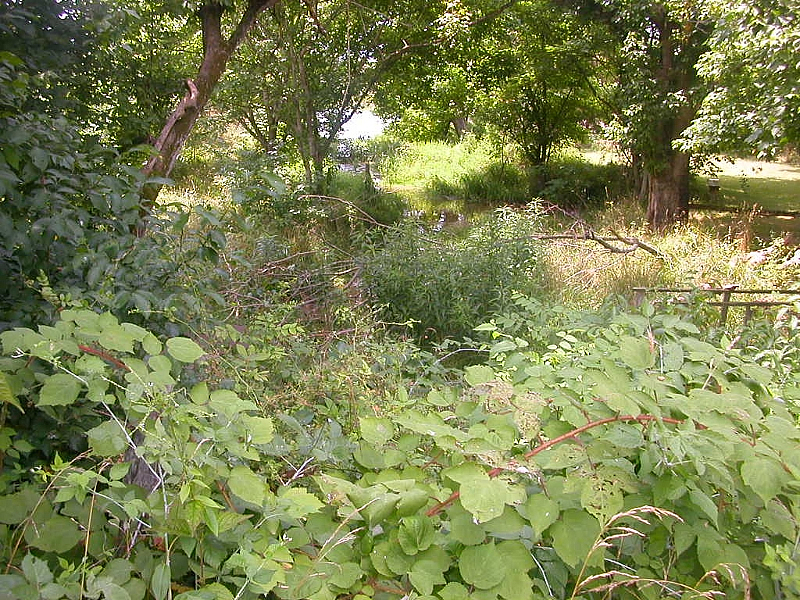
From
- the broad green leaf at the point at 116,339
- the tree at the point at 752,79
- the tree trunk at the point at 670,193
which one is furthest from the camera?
the tree trunk at the point at 670,193

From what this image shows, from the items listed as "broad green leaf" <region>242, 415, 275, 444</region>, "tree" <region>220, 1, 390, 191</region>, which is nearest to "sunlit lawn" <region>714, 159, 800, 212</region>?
"tree" <region>220, 1, 390, 191</region>

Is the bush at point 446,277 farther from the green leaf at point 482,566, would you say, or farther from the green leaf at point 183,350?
the green leaf at point 482,566

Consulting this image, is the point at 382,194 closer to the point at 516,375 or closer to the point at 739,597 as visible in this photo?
the point at 516,375

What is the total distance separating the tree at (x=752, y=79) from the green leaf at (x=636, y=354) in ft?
18.5

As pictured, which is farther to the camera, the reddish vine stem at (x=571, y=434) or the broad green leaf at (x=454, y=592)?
the reddish vine stem at (x=571, y=434)

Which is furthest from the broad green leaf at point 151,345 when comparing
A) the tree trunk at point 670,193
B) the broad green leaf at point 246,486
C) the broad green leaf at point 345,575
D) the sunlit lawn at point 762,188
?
the sunlit lawn at point 762,188

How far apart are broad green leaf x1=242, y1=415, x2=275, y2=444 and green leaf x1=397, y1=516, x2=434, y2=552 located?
30cm

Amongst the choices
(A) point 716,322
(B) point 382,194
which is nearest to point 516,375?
(A) point 716,322

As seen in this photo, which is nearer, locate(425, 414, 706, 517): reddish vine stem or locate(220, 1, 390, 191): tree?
locate(425, 414, 706, 517): reddish vine stem

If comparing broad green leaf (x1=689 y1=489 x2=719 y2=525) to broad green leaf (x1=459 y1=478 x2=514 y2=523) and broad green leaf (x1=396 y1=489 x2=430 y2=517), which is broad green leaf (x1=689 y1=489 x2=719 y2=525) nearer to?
broad green leaf (x1=459 y1=478 x2=514 y2=523)

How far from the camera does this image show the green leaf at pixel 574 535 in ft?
3.49

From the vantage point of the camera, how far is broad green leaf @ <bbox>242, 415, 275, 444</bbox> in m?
1.14

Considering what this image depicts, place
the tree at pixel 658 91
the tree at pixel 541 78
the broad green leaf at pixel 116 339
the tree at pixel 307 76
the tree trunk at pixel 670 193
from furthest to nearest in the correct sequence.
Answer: the tree at pixel 541 78
the tree trunk at pixel 670 193
the tree at pixel 658 91
the tree at pixel 307 76
the broad green leaf at pixel 116 339

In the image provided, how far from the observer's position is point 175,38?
6336 mm
